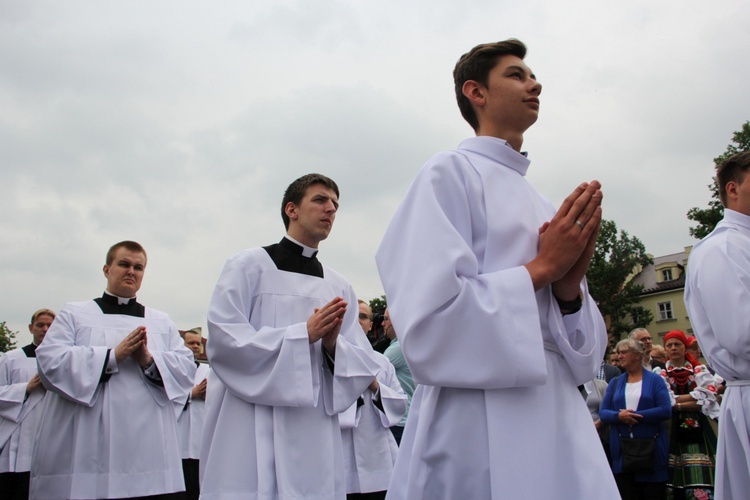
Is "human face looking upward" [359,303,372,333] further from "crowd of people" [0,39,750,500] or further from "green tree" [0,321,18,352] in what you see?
"green tree" [0,321,18,352]

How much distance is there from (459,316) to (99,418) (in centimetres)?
508

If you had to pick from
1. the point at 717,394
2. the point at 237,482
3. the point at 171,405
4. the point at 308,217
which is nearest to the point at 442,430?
the point at 237,482

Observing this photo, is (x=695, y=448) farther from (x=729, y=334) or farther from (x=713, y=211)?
(x=713, y=211)

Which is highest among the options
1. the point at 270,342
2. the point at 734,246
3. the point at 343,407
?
the point at 734,246

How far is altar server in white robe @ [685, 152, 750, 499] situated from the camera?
12.7 ft

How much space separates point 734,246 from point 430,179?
99.1 inches

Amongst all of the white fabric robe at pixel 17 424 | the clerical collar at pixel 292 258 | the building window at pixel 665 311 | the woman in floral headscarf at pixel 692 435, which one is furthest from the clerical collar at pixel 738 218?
the building window at pixel 665 311

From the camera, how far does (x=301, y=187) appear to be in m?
5.51

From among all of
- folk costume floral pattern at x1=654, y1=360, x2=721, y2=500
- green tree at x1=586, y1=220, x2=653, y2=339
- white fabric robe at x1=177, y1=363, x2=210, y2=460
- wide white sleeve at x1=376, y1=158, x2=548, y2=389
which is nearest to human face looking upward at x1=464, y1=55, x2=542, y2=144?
wide white sleeve at x1=376, y1=158, x2=548, y2=389

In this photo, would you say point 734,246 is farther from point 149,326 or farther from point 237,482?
point 149,326

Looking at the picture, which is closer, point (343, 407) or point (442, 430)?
point (442, 430)

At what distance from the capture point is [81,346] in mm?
6406

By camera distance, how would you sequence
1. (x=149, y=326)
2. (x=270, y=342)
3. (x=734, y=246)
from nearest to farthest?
(x=734, y=246), (x=270, y=342), (x=149, y=326)

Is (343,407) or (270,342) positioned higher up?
(270,342)
